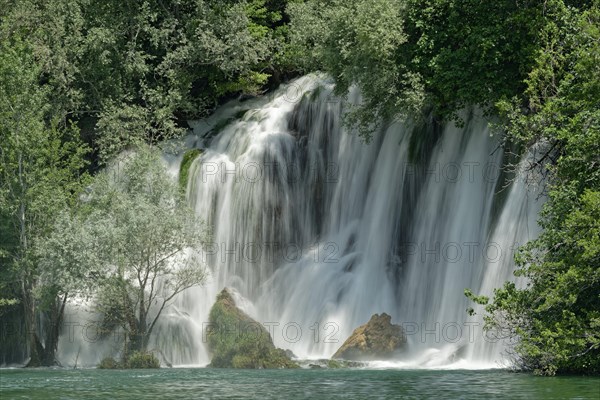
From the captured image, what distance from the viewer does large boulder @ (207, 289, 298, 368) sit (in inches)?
1759

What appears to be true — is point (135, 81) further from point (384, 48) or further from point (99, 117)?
point (384, 48)

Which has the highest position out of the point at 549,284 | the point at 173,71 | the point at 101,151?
the point at 173,71

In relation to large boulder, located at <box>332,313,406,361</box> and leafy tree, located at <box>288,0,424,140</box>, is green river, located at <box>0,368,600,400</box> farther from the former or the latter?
leafy tree, located at <box>288,0,424,140</box>

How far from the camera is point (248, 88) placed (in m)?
58.0

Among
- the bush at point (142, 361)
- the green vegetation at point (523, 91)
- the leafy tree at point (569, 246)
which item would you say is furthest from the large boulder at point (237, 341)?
the leafy tree at point (569, 246)

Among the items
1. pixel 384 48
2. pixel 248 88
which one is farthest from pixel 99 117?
pixel 384 48

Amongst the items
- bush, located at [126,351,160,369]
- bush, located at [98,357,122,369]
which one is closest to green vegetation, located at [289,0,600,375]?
bush, located at [126,351,160,369]

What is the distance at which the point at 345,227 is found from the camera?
50.9m

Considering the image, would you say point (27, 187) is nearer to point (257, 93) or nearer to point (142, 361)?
point (142, 361)

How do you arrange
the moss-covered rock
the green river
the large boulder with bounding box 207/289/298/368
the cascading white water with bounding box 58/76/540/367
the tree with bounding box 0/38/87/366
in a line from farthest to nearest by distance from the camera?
the moss-covered rock → the tree with bounding box 0/38/87/366 → the cascading white water with bounding box 58/76/540/367 → the large boulder with bounding box 207/289/298/368 → the green river

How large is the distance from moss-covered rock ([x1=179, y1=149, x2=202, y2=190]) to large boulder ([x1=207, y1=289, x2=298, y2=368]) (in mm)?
5770

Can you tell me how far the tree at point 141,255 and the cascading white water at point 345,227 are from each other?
124 cm

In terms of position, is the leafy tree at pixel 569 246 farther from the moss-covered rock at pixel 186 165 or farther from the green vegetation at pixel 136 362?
the moss-covered rock at pixel 186 165

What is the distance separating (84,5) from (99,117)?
4.74 meters
